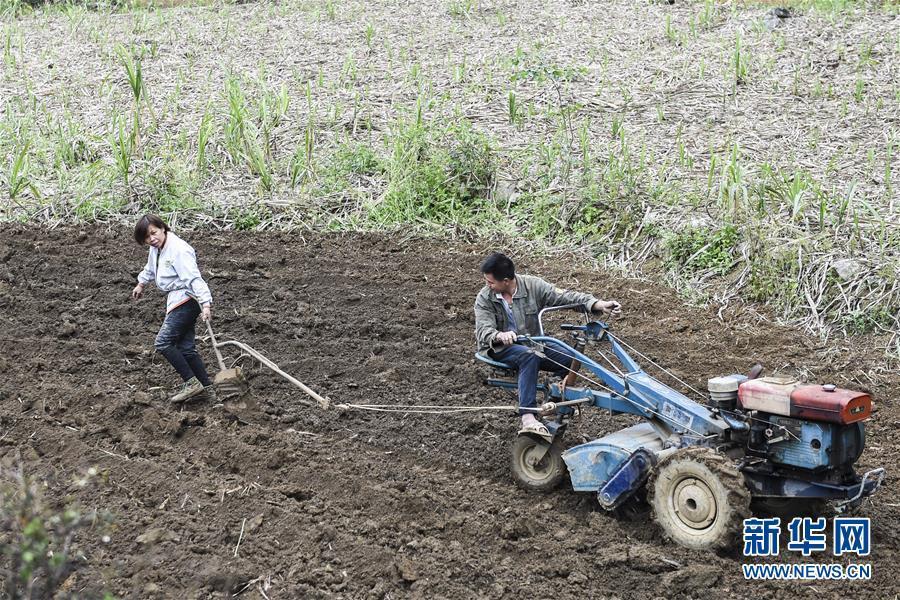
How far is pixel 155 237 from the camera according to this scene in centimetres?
745

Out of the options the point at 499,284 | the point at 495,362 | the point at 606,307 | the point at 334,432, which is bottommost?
the point at 334,432

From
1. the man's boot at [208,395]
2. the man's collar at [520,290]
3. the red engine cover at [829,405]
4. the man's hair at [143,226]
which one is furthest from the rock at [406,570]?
the man's hair at [143,226]

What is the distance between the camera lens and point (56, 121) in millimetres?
13961

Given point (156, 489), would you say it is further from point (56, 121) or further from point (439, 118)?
point (56, 121)

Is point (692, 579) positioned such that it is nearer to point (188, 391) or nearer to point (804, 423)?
point (804, 423)

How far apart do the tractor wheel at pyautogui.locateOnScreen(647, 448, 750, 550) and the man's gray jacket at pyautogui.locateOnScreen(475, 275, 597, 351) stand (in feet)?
4.63

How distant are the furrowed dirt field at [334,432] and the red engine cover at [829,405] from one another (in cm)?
79

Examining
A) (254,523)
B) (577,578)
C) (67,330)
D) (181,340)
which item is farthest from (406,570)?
(67,330)

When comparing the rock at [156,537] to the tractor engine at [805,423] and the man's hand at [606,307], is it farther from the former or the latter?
the tractor engine at [805,423]

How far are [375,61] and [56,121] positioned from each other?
4.74 m

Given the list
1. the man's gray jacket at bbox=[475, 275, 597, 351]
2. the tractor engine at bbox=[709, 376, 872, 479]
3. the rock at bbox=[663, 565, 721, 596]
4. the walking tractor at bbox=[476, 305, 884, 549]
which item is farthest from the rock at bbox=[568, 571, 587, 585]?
the man's gray jacket at bbox=[475, 275, 597, 351]

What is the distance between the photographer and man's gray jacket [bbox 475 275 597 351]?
6363 mm

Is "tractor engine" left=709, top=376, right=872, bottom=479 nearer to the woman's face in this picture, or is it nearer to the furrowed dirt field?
the furrowed dirt field

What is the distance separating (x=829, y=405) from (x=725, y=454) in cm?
67
